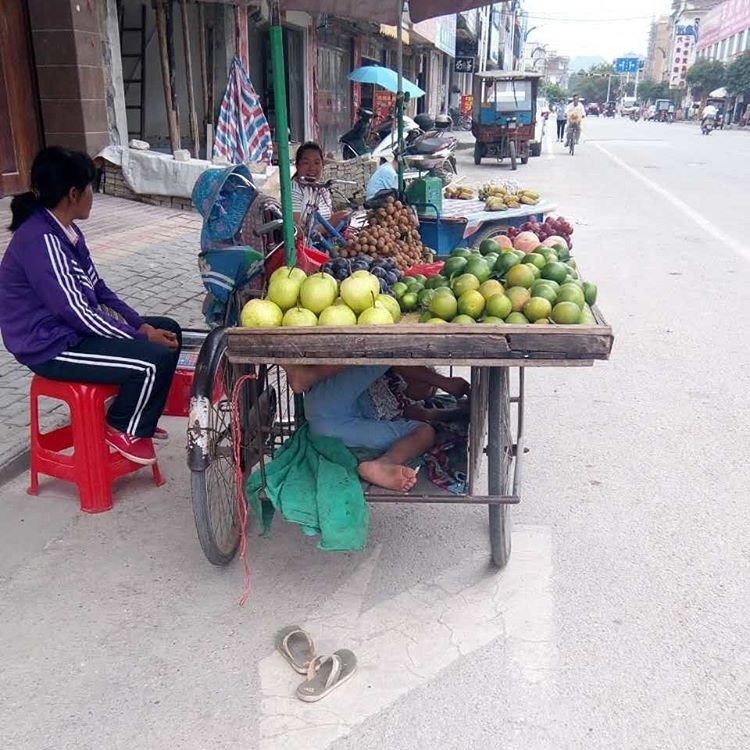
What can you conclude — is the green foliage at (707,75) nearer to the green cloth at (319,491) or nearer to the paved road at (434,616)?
the paved road at (434,616)

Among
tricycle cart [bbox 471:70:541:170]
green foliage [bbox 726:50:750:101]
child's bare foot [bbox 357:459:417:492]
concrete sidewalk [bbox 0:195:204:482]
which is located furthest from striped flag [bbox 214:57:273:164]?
green foliage [bbox 726:50:750:101]

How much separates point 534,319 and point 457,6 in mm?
3606

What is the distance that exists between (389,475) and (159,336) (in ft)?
5.18

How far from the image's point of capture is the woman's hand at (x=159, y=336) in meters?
3.58

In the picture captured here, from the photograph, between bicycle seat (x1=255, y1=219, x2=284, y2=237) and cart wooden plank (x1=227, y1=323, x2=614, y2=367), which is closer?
cart wooden plank (x1=227, y1=323, x2=614, y2=367)

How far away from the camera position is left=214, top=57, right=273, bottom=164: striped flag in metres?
6.56

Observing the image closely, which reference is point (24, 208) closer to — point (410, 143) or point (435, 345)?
point (435, 345)

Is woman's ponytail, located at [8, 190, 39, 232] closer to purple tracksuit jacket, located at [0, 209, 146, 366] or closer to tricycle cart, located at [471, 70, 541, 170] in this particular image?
purple tracksuit jacket, located at [0, 209, 146, 366]

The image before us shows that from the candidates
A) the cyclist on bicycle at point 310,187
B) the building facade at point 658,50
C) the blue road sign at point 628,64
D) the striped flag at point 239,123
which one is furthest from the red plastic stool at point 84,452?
the building facade at point 658,50

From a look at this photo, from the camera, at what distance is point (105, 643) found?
8.05 feet

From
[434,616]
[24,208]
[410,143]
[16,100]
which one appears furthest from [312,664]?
[410,143]

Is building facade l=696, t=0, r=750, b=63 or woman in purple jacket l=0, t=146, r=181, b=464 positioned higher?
building facade l=696, t=0, r=750, b=63

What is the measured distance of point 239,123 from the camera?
22.1 ft

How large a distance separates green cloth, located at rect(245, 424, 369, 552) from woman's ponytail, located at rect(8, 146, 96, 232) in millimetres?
1423
